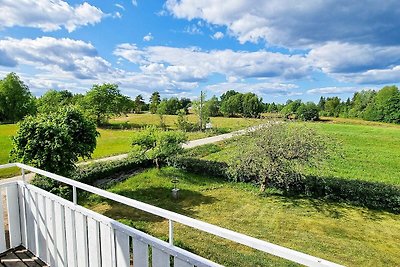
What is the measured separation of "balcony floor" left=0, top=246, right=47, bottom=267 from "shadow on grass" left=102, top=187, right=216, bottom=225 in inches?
190

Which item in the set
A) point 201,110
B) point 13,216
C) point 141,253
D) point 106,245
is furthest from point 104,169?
point 201,110

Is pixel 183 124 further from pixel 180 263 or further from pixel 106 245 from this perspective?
pixel 180 263

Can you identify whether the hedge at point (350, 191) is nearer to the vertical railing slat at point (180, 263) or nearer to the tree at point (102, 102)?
the vertical railing slat at point (180, 263)

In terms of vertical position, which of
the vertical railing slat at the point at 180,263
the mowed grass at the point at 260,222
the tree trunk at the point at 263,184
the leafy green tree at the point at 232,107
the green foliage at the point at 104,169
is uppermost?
the leafy green tree at the point at 232,107

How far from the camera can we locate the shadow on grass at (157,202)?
26.9ft

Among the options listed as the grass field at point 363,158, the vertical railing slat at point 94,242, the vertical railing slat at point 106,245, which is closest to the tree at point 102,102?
the grass field at point 363,158

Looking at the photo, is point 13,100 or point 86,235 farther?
point 13,100

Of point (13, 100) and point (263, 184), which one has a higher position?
point (13, 100)

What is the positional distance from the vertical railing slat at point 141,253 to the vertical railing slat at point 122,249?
0.52ft

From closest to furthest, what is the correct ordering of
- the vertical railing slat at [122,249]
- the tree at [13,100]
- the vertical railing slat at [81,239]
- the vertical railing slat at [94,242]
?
1. the vertical railing slat at [122,249]
2. the vertical railing slat at [94,242]
3. the vertical railing slat at [81,239]
4. the tree at [13,100]

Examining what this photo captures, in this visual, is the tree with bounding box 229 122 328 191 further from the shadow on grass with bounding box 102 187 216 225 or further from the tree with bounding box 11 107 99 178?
the tree with bounding box 11 107 99 178

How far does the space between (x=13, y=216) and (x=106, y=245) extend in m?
1.71

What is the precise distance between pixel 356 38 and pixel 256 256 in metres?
11.7

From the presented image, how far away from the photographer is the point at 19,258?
308cm
